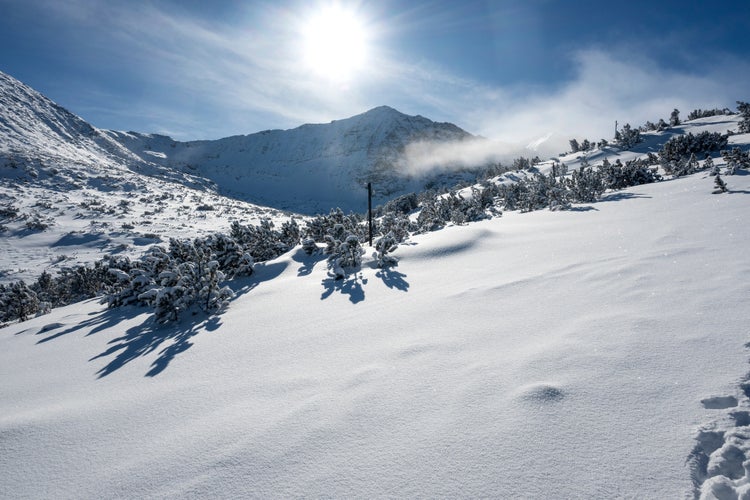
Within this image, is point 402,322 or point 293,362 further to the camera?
point 402,322

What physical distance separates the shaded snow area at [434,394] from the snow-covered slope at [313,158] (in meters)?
75.5

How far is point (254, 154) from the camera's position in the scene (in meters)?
125

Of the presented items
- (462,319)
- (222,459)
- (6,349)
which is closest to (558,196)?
(462,319)

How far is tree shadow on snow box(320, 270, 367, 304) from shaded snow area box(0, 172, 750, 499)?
34 centimetres

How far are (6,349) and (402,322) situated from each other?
26.9ft

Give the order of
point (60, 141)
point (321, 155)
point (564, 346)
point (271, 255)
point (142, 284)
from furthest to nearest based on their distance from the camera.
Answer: point (321, 155), point (60, 141), point (271, 255), point (142, 284), point (564, 346)

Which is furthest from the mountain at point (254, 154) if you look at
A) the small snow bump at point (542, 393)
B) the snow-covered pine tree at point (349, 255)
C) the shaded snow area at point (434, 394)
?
the small snow bump at point (542, 393)

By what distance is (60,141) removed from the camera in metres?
72.3

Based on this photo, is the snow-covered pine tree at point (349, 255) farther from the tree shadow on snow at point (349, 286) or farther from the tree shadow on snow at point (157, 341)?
the tree shadow on snow at point (157, 341)

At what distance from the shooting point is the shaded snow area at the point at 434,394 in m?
1.93

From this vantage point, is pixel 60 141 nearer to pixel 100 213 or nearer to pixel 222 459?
pixel 100 213

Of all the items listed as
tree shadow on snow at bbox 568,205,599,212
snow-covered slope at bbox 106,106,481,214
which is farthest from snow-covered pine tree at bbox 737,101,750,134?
snow-covered slope at bbox 106,106,481,214

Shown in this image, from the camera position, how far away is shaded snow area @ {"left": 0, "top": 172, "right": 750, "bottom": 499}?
1932 millimetres

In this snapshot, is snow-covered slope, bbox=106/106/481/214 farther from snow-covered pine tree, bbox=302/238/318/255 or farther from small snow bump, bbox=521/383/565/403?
small snow bump, bbox=521/383/565/403
